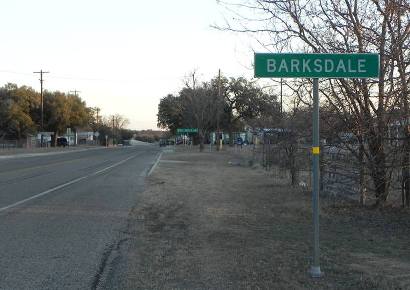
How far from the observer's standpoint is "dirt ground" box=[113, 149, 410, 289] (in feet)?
22.1

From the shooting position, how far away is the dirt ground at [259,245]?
6.72m

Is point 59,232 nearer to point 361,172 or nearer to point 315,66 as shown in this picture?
point 315,66

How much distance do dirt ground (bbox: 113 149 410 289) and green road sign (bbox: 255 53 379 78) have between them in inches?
93.5

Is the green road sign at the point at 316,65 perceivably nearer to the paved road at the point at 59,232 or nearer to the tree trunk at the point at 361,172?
the paved road at the point at 59,232

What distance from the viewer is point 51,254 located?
26.9 ft

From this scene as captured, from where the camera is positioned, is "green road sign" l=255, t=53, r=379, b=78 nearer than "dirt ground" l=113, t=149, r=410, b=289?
No

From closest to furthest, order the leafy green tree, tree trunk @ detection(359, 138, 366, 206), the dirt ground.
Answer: the dirt ground → tree trunk @ detection(359, 138, 366, 206) → the leafy green tree

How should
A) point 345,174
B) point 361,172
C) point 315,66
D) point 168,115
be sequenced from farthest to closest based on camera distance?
point 168,115 → point 345,174 → point 361,172 → point 315,66

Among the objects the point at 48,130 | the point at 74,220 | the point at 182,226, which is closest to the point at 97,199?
the point at 74,220

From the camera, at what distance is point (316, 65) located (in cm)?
684

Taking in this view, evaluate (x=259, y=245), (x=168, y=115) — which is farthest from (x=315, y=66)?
(x=168, y=115)

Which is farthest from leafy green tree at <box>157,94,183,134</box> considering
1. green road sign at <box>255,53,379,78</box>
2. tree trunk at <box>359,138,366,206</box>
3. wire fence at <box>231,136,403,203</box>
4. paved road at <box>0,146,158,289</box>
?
green road sign at <box>255,53,379,78</box>

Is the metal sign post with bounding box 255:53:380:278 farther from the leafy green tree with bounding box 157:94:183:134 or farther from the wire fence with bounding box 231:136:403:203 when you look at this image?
the leafy green tree with bounding box 157:94:183:134

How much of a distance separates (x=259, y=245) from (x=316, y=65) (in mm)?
3216
